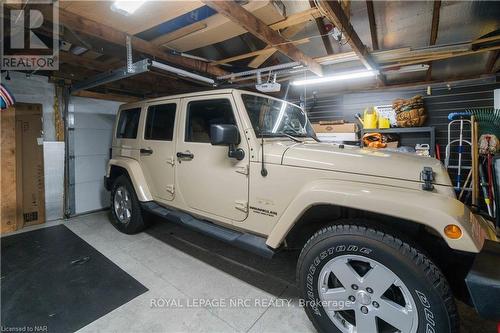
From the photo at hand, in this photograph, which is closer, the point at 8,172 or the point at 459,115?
the point at 8,172

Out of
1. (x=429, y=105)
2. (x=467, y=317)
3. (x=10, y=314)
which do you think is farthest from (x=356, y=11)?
(x=10, y=314)

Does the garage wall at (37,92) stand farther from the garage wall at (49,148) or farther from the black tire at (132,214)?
the black tire at (132,214)

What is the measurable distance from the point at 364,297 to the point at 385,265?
0.91 feet

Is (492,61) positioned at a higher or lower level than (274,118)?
higher

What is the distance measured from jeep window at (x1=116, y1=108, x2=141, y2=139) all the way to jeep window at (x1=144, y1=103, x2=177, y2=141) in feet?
1.03

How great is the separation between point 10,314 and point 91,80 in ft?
10.3

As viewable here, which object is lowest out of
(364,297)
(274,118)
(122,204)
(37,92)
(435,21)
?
(364,297)

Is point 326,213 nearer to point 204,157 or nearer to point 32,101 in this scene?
point 204,157

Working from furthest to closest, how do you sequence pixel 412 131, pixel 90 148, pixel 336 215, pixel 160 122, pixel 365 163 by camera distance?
1. pixel 90 148
2. pixel 412 131
3. pixel 160 122
4. pixel 336 215
5. pixel 365 163

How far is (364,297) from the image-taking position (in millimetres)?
1501

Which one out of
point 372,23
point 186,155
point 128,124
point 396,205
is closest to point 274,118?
point 186,155

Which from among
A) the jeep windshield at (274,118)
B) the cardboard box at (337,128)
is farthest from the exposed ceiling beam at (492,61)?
the jeep windshield at (274,118)

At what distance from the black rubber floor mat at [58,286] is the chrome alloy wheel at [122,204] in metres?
0.56

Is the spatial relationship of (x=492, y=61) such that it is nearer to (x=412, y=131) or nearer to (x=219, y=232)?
(x=412, y=131)
